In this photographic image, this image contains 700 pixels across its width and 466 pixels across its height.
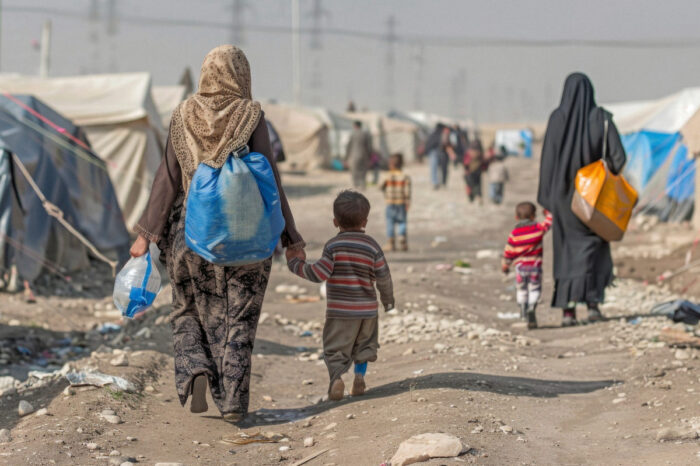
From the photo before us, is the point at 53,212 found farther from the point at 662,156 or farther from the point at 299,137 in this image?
the point at 299,137

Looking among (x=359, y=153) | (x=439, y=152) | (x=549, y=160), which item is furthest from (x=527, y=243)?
(x=439, y=152)

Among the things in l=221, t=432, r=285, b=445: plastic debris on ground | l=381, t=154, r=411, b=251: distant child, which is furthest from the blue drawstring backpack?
l=381, t=154, r=411, b=251: distant child

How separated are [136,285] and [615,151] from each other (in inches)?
165

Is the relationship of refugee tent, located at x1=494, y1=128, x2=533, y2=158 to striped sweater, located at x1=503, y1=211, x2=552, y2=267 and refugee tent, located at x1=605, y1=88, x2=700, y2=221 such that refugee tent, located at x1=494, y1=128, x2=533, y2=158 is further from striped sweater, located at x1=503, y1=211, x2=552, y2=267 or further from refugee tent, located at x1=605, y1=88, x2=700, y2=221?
striped sweater, located at x1=503, y1=211, x2=552, y2=267

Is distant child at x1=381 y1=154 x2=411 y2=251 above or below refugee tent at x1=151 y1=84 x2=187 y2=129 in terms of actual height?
below

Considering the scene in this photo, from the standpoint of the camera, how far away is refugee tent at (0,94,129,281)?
923 centimetres

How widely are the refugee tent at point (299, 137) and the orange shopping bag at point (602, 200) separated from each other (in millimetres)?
25177

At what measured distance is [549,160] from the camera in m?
7.46

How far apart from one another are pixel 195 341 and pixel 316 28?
207 ft

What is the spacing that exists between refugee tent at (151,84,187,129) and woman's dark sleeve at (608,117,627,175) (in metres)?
13.1

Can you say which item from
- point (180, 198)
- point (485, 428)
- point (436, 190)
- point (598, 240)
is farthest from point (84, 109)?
point (436, 190)

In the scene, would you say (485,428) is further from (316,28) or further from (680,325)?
(316,28)

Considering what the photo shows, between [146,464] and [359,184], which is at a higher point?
[146,464]

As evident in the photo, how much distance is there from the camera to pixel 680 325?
6.87 meters
